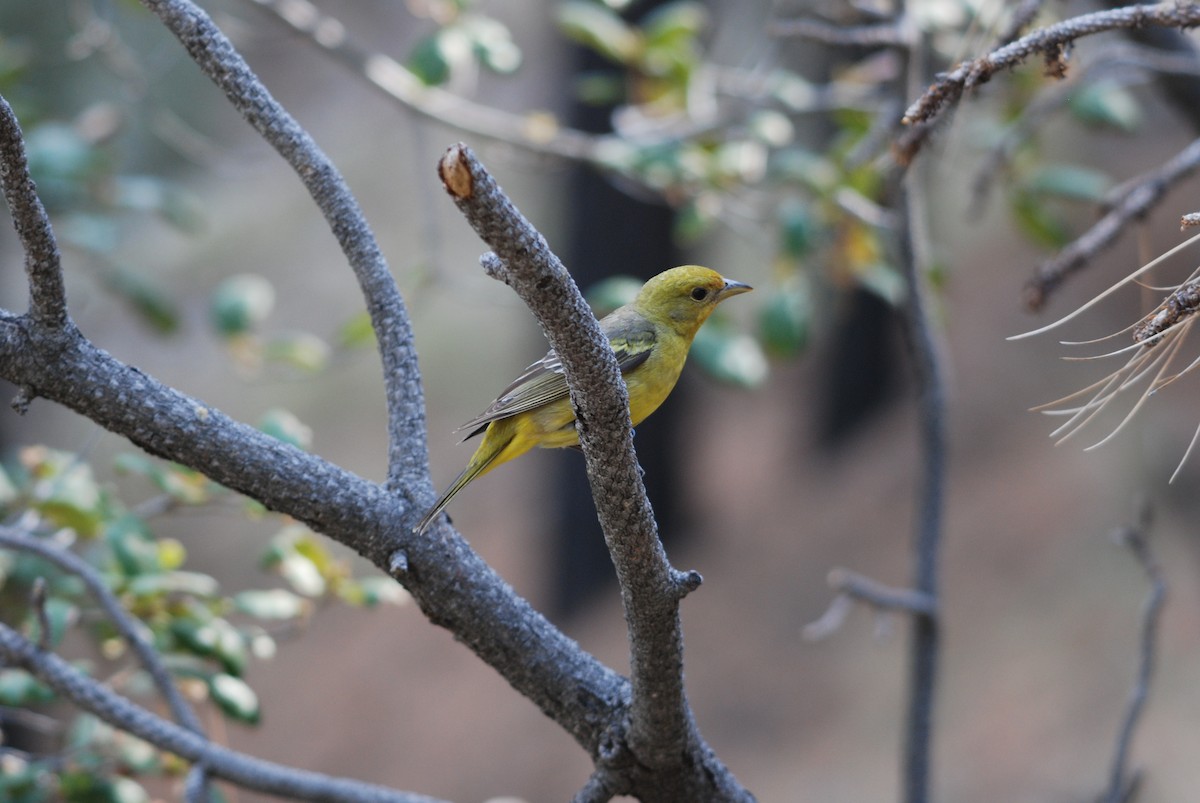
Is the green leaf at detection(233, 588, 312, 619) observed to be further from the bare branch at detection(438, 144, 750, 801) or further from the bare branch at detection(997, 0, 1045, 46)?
the bare branch at detection(997, 0, 1045, 46)

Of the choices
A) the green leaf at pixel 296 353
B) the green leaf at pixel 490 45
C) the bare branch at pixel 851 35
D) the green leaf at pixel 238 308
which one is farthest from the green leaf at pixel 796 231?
the green leaf at pixel 238 308

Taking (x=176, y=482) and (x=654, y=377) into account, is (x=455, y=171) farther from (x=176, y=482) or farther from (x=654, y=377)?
(x=176, y=482)

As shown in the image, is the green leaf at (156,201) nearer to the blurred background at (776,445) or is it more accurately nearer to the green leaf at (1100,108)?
the blurred background at (776,445)

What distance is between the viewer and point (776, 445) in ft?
31.5

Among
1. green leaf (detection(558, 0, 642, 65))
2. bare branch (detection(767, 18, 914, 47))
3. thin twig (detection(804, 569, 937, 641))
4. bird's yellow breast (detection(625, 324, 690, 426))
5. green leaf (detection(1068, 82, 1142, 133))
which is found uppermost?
green leaf (detection(558, 0, 642, 65))

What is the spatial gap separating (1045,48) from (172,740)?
2.47m

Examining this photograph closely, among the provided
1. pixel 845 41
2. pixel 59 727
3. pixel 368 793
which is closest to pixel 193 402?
pixel 368 793

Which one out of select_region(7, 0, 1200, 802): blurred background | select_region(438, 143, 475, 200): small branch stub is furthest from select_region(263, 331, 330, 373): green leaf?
select_region(438, 143, 475, 200): small branch stub

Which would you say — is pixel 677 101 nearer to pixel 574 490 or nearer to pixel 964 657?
pixel 964 657

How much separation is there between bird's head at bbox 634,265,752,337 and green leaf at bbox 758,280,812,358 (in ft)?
2.69

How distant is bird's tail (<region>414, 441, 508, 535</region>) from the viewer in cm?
222

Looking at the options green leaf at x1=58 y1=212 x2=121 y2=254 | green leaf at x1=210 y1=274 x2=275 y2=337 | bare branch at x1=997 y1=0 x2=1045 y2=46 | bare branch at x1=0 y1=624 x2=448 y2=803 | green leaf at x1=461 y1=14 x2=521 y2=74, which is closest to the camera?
bare branch at x1=997 y1=0 x2=1045 y2=46

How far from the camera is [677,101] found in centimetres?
475

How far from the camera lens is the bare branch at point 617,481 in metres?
1.60
